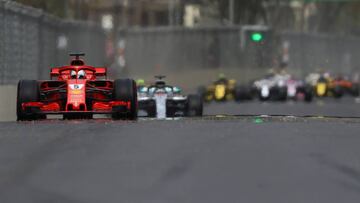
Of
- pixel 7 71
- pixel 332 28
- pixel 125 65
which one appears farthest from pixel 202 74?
pixel 7 71

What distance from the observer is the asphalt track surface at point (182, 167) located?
28.2 feet

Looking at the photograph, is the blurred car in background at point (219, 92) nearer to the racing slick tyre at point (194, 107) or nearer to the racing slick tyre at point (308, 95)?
the racing slick tyre at point (308, 95)

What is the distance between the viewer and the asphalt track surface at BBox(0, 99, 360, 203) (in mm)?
8586

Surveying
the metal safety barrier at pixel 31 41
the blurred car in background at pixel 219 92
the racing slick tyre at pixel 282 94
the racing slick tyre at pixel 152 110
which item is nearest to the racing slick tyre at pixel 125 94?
the metal safety barrier at pixel 31 41

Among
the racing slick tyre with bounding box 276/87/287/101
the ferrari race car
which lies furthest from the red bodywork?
the racing slick tyre with bounding box 276/87/287/101

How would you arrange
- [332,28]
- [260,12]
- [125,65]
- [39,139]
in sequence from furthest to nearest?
1. [332,28]
2. [260,12]
3. [125,65]
4. [39,139]

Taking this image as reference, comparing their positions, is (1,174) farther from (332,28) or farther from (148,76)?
(332,28)

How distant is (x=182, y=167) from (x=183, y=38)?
53.2 m

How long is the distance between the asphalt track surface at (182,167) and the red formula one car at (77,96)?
23.4ft

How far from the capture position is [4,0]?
83.2ft

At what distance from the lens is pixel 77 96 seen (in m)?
19.5

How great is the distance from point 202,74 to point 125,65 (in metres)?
8.73

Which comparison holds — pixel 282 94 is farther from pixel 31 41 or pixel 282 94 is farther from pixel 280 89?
pixel 31 41

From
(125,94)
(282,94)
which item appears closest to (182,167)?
(125,94)
